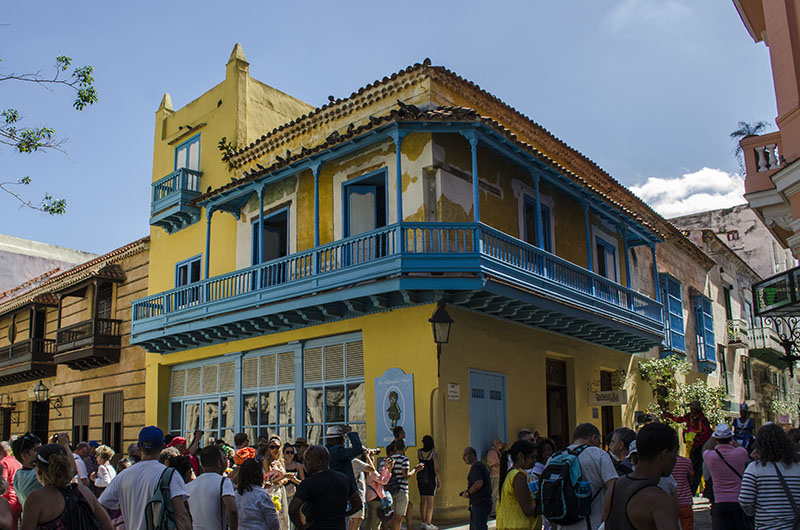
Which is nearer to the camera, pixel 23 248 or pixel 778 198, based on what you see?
pixel 778 198

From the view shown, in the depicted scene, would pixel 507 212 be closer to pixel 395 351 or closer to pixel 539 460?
pixel 395 351

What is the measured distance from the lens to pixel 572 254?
17703 millimetres

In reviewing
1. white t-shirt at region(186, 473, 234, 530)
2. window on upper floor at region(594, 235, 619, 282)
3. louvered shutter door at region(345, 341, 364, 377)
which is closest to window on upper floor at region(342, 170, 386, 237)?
louvered shutter door at region(345, 341, 364, 377)

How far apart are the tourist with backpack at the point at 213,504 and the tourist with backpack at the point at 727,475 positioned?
16.6 ft

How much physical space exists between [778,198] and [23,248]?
32971mm

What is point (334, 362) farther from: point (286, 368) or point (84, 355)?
point (84, 355)

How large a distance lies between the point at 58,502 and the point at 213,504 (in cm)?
127

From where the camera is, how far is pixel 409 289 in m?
12.5

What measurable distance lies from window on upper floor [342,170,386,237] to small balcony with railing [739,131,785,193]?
265 inches

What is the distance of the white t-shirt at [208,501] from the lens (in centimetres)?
580

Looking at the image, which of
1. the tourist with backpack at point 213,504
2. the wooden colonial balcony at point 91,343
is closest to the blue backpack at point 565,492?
the tourist with backpack at point 213,504

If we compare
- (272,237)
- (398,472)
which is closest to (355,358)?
(398,472)

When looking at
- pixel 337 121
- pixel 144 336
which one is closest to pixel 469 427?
pixel 337 121

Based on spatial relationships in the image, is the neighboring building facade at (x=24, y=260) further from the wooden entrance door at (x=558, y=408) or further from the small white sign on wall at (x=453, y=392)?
the small white sign on wall at (x=453, y=392)
